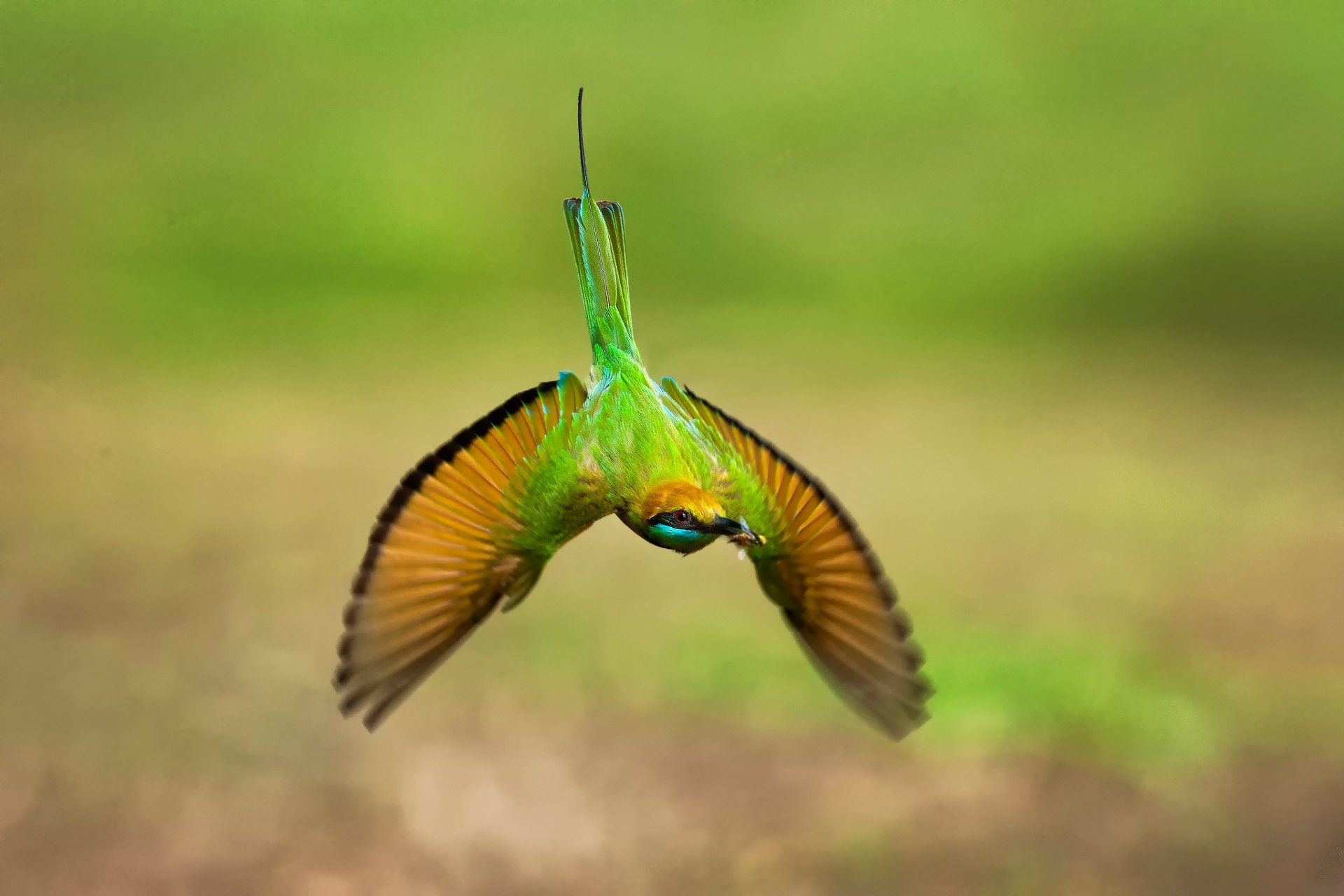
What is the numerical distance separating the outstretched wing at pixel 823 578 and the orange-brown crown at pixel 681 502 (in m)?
0.06

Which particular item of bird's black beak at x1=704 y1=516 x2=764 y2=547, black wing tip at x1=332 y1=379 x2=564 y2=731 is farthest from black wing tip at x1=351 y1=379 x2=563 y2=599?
bird's black beak at x1=704 y1=516 x2=764 y2=547

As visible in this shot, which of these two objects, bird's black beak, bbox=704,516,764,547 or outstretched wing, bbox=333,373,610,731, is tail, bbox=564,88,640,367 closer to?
outstretched wing, bbox=333,373,610,731

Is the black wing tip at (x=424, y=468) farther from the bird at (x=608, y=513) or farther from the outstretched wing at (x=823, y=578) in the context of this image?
the outstretched wing at (x=823, y=578)

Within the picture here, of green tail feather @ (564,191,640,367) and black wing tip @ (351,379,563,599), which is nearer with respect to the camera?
black wing tip @ (351,379,563,599)

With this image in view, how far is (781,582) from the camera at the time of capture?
90cm

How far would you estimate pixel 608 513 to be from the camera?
32.8 inches

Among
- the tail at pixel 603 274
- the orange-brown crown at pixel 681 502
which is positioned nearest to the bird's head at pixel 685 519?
the orange-brown crown at pixel 681 502

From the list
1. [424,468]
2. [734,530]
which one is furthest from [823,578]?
[424,468]

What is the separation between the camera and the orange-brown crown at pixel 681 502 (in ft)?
2.42

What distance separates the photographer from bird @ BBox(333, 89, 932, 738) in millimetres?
757

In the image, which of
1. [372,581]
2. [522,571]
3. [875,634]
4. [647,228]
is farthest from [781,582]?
[647,228]

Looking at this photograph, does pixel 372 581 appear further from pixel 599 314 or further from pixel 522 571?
pixel 599 314

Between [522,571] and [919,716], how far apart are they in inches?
10.9

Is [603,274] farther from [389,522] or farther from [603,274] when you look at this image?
[389,522]
